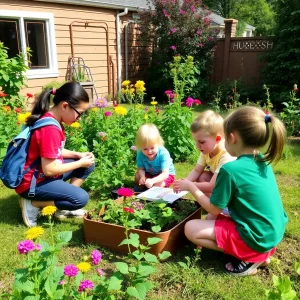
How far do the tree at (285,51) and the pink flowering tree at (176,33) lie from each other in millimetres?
2076

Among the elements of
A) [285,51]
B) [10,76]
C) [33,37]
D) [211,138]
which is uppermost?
[33,37]

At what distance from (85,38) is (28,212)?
7626 mm

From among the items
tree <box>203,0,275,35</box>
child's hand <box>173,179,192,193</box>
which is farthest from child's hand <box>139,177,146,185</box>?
tree <box>203,0,275,35</box>

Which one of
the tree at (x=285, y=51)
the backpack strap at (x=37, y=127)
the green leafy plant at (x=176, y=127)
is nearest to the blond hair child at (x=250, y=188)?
the backpack strap at (x=37, y=127)

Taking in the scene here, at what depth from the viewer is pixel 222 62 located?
11.6 metres

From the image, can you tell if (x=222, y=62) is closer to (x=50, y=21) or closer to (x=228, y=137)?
(x=50, y=21)

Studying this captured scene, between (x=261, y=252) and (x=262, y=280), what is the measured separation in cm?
21

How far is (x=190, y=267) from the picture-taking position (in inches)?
94.5

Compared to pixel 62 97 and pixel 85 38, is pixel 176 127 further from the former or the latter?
pixel 85 38

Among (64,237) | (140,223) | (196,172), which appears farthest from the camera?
(196,172)

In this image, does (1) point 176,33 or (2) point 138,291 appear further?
(1) point 176,33

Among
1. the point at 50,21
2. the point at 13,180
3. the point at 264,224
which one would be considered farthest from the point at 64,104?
the point at 50,21

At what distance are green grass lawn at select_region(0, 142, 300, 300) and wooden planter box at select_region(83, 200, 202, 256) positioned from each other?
6 cm

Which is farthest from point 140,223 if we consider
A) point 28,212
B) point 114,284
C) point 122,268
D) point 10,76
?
point 10,76
